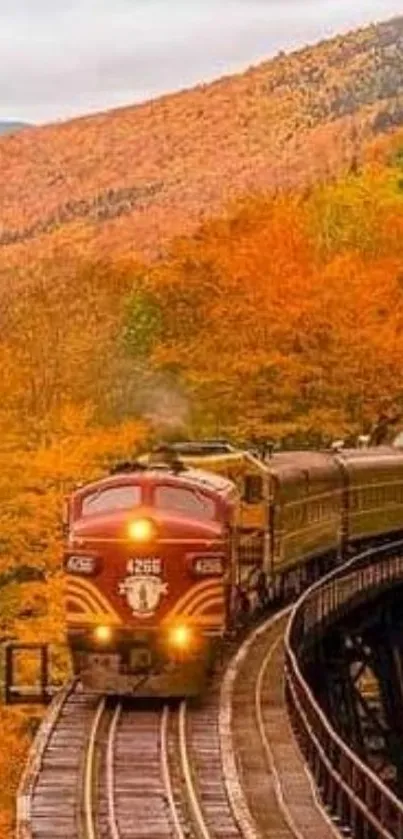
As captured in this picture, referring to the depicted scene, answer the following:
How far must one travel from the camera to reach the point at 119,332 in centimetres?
6228

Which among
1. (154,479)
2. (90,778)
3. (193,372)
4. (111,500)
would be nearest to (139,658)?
(111,500)

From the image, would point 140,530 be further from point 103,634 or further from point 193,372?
point 193,372

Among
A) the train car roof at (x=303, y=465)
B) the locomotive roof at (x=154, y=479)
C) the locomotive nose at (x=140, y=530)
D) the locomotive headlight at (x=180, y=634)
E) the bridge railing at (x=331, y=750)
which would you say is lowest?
the bridge railing at (x=331, y=750)

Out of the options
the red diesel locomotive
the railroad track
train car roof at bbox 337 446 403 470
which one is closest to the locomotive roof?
the red diesel locomotive

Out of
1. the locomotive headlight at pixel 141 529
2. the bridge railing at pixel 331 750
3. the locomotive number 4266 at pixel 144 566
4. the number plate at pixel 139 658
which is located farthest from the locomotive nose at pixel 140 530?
the bridge railing at pixel 331 750

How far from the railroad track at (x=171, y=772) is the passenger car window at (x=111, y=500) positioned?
115 inches

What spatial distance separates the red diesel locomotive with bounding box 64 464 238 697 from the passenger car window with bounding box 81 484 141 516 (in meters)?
0.20

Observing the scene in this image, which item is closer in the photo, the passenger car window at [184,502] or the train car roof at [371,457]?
the passenger car window at [184,502]

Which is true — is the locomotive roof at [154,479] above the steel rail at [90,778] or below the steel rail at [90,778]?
above

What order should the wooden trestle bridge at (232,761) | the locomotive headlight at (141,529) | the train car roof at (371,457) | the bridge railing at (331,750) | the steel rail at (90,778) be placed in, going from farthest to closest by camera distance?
the train car roof at (371,457), the locomotive headlight at (141,529), the steel rail at (90,778), the wooden trestle bridge at (232,761), the bridge railing at (331,750)

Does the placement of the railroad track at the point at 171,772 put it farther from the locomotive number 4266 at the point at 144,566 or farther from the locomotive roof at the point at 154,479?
the locomotive roof at the point at 154,479

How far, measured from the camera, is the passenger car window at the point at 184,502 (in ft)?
92.4

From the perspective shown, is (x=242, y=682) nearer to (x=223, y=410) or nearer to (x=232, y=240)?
(x=223, y=410)

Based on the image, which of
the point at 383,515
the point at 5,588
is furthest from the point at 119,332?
the point at 5,588
